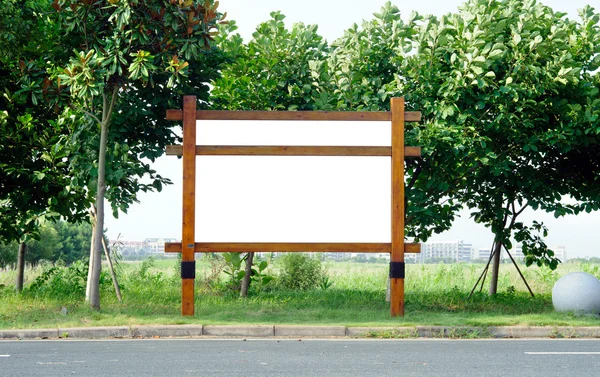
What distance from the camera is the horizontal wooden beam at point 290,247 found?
12.9 metres

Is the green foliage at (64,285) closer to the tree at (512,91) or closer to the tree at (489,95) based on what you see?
the tree at (489,95)

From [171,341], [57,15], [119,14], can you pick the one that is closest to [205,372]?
[171,341]

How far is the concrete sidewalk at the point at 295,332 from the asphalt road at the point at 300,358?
1.51 ft

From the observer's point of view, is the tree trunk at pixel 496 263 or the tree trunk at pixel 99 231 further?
the tree trunk at pixel 496 263

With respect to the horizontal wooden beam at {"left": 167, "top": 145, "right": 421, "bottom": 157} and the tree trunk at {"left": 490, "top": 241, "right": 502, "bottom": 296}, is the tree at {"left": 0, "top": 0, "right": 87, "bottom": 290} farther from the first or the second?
the tree trunk at {"left": 490, "top": 241, "right": 502, "bottom": 296}

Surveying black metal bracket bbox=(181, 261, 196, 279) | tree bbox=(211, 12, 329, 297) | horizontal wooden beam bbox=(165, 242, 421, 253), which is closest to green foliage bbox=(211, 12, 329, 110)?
tree bbox=(211, 12, 329, 297)

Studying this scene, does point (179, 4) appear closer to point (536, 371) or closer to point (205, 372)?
point (205, 372)

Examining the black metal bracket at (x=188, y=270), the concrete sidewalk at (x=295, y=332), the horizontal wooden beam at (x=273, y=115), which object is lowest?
the concrete sidewalk at (x=295, y=332)

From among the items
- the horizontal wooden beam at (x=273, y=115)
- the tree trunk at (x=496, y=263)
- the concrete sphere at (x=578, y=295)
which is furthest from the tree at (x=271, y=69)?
the concrete sphere at (x=578, y=295)

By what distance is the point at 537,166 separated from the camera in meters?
16.9

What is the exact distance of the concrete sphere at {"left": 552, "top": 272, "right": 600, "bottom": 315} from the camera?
13070 millimetres

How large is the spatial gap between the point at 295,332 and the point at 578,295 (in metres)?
5.54

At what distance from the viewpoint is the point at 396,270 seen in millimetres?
13086

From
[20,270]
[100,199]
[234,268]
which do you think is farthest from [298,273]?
[100,199]
